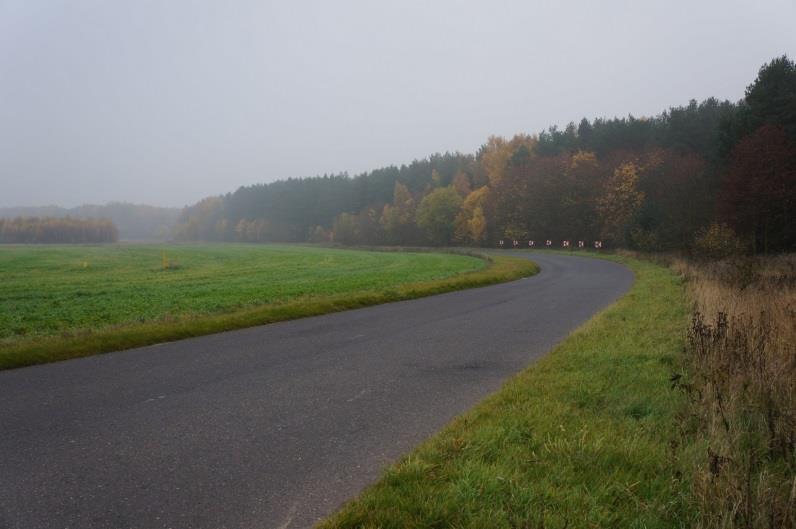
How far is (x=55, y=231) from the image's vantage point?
151750 millimetres

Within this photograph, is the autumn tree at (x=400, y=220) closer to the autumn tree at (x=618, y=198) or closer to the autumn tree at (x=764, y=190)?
the autumn tree at (x=618, y=198)

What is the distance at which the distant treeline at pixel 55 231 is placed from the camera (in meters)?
150

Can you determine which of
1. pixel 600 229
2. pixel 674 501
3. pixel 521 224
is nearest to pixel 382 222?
pixel 521 224

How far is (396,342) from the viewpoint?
1005cm

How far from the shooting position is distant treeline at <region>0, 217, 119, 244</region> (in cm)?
15000

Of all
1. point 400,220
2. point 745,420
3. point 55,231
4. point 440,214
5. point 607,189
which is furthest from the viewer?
point 55,231

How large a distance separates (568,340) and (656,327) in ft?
7.70

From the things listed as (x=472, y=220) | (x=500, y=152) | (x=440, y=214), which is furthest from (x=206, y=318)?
(x=500, y=152)

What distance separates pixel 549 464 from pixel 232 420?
3599mm

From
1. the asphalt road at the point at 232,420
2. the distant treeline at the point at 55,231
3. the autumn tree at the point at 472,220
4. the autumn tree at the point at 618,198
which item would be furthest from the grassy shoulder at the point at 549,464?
the distant treeline at the point at 55,231

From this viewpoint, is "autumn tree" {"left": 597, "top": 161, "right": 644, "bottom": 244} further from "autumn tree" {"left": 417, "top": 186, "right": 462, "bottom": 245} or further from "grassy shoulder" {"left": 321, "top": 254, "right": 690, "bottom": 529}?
"grassy shoulder" {"left": 321, "top": 254, "right": 690, "bottom": 529}

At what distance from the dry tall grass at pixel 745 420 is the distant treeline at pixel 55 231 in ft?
587

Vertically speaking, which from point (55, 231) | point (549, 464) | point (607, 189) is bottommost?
point (549, 464)

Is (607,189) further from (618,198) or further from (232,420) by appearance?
(232,420)
